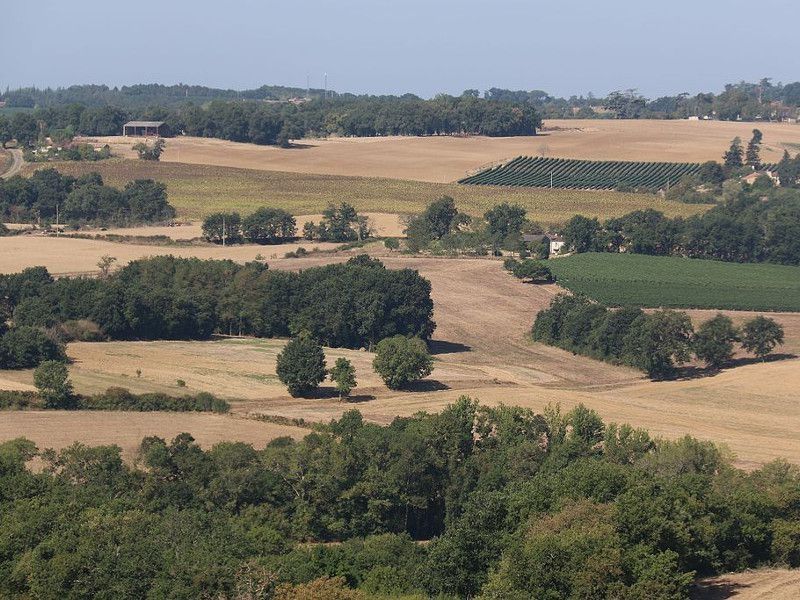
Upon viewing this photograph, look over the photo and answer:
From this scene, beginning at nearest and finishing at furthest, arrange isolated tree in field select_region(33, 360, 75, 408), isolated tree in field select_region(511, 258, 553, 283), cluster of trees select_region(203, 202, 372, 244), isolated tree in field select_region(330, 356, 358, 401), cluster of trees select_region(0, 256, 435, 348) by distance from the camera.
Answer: isolated tree in field select_region(33, 360, 75, 408)
isolated tree in field select_region(330, 356, 358, 401)
cluster of trees select_region(0, 256, 435, 348)
isolated tree in field select_region(511, 258, 553, 283)
cluster of trees select_region(203, 202, 372, 244)

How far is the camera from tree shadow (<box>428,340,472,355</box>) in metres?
66.6

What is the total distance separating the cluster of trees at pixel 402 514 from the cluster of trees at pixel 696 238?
49.6 m

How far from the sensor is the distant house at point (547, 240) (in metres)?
94.0

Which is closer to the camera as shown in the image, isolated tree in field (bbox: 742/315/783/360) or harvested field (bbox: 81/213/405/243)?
isolated tree in field (bbox: 742/315/783/360)

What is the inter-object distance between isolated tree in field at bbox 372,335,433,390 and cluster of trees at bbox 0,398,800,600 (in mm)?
10930

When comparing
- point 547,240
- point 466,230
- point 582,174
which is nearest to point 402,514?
point 547,240

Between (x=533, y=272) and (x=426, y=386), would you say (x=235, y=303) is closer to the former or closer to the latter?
(x=426, y=386)

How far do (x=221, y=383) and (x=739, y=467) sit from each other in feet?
65.7

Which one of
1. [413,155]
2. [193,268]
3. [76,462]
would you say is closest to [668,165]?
[413,155]

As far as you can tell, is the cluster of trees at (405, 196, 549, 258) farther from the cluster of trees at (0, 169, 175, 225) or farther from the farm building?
the farm building

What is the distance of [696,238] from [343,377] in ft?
148

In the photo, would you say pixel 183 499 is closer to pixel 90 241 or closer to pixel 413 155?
pixel 90 241

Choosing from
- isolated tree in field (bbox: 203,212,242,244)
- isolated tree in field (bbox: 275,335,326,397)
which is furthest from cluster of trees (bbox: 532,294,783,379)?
isolated tree in field (bbox: 203,212,242,244)

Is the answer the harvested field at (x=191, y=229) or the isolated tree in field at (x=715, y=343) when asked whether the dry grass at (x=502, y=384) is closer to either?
the isolated tree in field at (x=715, y=343)
